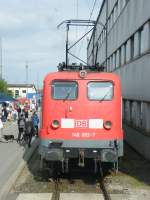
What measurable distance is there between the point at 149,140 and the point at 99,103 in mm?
4989

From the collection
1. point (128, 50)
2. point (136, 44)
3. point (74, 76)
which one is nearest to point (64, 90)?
point (74, 76)

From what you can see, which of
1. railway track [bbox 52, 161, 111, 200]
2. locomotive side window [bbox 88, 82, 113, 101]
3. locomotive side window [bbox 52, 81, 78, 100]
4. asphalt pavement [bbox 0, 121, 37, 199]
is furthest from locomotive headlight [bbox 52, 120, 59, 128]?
asphalt pavement [bbox 0, 121, 37, 199]

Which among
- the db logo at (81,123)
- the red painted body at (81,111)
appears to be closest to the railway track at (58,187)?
the red painted body at (81,111)

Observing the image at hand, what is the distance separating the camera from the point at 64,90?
1416cm

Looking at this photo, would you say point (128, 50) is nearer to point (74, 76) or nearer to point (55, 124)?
point (74, 76)

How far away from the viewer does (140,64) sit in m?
21.1

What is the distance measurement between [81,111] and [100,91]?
0.75 metres

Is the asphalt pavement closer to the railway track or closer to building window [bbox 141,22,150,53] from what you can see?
the railway track

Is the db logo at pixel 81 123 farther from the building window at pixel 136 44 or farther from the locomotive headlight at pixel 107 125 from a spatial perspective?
the building window at pixel 136 44

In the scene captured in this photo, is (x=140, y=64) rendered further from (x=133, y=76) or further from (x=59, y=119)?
(x=59, y=119)

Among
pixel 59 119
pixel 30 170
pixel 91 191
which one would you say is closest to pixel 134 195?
pixel 91 191

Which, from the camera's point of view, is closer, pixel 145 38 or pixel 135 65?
pixel 145 38

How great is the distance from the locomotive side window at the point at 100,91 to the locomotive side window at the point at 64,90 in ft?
1.36

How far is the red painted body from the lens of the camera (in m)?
13.7
